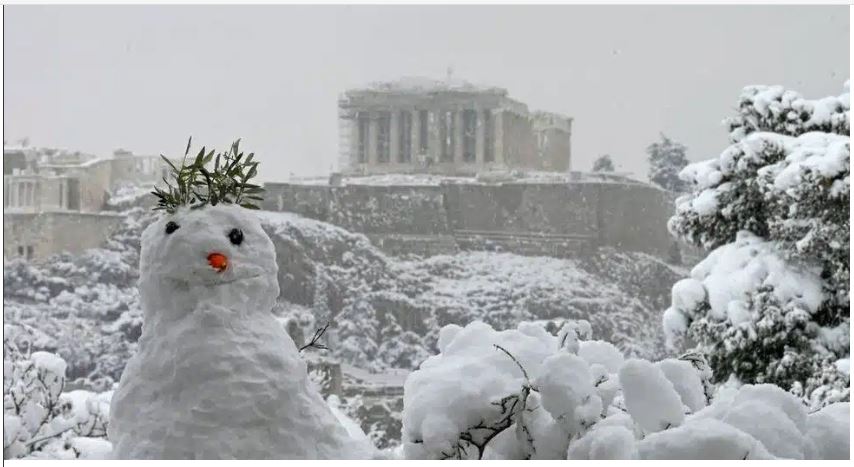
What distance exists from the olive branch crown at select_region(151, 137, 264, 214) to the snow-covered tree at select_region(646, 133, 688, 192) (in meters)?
10.1

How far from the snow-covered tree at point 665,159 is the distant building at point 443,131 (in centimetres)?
95

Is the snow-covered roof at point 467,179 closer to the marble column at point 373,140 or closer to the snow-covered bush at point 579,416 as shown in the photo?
the marble column at point 373,140

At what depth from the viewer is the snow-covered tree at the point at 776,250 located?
12.4ft

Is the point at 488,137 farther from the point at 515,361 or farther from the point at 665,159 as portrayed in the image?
the point at 515,361

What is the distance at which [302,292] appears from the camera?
1103 cm

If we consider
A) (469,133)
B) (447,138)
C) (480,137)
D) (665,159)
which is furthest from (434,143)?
(665,159)

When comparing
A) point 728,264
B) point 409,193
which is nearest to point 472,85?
point 409,193

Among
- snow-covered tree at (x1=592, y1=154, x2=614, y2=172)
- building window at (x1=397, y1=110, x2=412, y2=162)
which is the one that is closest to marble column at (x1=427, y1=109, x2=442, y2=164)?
building window at (x1=397, y1=110, x2=412, y2=162)

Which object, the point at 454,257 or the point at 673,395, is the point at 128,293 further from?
the point at 673,395

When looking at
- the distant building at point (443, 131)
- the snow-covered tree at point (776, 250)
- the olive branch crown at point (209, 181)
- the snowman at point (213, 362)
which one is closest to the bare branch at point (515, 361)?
the snowman at point (213, 362)

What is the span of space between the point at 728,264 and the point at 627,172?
7.01 m

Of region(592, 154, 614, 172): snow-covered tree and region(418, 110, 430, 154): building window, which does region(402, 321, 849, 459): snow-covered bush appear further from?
region(418, 110, 430, 154): building window

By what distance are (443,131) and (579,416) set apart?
1096 cm

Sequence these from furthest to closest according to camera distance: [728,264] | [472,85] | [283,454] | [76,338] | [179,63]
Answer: [472,85], [179,63], [76,338], [728,264], [283,454]
